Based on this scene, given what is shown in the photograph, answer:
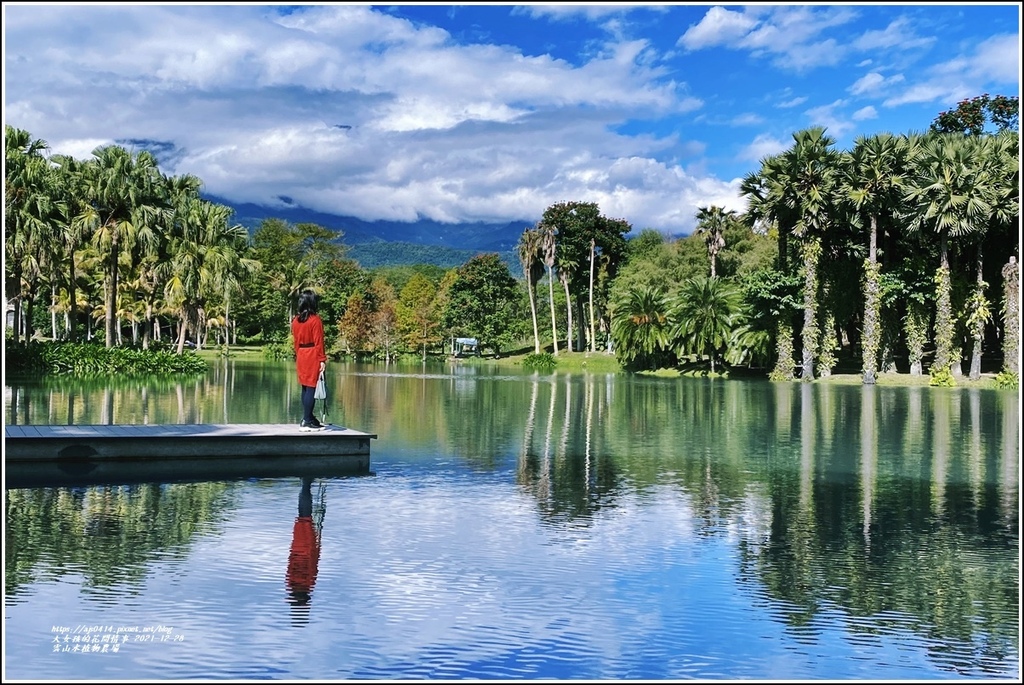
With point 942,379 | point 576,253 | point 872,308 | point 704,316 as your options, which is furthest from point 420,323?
point 942,379

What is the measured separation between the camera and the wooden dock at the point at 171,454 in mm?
12164

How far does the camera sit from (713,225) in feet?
209

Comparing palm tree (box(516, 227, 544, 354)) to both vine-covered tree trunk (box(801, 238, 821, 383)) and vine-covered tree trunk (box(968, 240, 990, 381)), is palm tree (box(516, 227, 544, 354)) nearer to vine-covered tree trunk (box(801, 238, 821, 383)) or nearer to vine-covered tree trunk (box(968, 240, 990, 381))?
vine-covered tree trunk (box(801, 238, 821, 383))

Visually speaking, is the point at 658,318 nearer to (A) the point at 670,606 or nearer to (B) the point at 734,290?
(B) the point at 734,290

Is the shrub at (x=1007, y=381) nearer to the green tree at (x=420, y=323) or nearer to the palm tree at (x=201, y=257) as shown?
the palm tree at (x=201, y=257)

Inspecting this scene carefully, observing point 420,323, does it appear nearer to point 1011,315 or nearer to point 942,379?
point 942,379

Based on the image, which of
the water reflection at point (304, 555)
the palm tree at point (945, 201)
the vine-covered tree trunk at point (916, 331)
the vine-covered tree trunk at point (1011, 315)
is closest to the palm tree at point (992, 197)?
the palm tree at point (945, 201)

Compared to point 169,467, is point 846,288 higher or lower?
higher

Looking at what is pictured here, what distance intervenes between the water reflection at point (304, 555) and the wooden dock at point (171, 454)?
210cm

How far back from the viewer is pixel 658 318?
53938mm

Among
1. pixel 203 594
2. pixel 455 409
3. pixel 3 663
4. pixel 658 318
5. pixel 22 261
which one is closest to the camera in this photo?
pixel 3 663

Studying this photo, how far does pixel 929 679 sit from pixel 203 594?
4373mm

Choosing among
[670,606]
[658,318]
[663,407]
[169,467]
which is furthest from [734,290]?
[670,606]

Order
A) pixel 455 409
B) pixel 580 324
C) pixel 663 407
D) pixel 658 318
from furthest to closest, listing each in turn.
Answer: pixel 580 324
pixel 658 318
pixel 663 407
pixel 455 409
